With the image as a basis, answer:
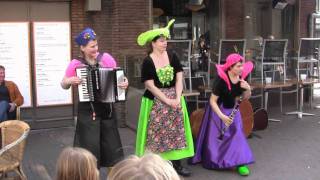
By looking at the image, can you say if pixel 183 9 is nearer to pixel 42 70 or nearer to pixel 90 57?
pixel 42 70

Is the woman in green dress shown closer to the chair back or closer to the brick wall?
the chair back

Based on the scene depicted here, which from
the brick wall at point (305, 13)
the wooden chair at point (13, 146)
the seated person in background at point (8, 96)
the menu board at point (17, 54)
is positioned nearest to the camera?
the wooden chair at point (13, 146)

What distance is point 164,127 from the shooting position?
226 inches

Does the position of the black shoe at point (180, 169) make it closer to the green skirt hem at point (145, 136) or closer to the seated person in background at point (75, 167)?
the green skirt hem at point (145, 136)

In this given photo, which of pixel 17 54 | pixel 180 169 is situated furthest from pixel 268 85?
pixel 17 54

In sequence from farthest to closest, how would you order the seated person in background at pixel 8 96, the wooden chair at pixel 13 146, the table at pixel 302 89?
the table at pixel 302 89 < the seated person in background at pixel 8 96 < the wooden chair at pixel 13 146

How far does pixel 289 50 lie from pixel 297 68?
1.24 meters

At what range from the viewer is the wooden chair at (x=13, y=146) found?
486 cm

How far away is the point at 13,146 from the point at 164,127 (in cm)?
175

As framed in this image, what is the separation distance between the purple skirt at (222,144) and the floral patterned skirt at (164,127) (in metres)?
0.60

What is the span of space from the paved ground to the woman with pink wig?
0.18m

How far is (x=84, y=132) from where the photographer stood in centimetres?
498

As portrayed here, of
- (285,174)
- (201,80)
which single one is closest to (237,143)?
(285,174)

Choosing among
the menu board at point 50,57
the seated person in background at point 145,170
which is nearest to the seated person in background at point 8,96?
the menu board at point 50,57
